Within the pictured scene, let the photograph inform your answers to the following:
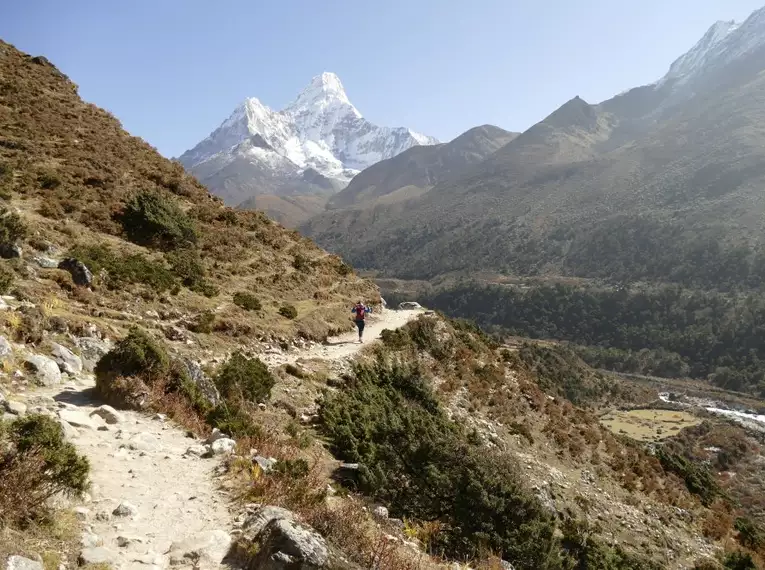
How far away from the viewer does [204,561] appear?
6680 millimetres

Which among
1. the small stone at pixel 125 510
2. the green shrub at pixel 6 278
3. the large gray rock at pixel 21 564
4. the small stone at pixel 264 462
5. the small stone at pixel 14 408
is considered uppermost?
the green shrub at pixel 6 278

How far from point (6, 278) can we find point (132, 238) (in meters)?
10.9

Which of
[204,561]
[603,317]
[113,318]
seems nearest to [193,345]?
[113,318]

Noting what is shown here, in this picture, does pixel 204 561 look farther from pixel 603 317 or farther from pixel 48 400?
pixel 603 317

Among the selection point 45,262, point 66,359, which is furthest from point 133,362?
point 45,262

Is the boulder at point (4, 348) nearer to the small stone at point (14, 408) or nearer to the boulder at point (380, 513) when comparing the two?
the small stone at point (14, 408)

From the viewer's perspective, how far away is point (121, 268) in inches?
825

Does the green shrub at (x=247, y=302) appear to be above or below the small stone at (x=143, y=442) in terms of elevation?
above

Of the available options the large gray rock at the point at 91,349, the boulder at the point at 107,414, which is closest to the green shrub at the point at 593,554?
the boulder at the point at 107,414

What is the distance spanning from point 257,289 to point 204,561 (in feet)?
69.7

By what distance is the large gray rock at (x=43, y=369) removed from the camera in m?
11.9

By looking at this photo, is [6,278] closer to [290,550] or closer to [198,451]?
[198,451]

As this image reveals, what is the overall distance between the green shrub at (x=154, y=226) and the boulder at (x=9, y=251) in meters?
7.69

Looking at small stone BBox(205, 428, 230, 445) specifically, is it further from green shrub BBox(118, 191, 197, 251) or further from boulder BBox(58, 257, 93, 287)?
green shrub BBox(118, 191, 197, 251)
